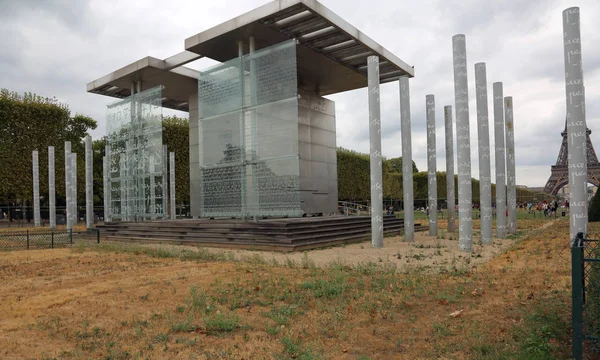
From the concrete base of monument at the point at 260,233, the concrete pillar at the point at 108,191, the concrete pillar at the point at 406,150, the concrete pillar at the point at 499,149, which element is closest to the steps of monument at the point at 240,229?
the concrete base of monument at the point at 260,233

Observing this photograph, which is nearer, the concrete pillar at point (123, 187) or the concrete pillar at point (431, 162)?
the concrete pillar at point (431, 162)

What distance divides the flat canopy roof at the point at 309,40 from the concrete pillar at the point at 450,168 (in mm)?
3299

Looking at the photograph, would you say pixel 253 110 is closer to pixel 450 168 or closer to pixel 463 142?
pixel 463 142

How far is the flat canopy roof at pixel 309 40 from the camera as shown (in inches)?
699

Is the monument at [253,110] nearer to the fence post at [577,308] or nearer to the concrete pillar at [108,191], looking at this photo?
the concrete pillar at [108,191]

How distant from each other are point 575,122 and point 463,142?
322 cm

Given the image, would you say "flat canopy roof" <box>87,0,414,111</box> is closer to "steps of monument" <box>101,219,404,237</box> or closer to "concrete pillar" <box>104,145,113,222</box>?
"concrete pillar" <box>104,145,113,222</box>

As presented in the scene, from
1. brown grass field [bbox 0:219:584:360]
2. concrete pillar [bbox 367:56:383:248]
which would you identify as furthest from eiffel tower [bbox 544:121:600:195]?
brown grass field [bbox 0:219:584:360]

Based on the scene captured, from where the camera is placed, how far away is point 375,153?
16.2 m

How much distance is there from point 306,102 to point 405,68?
222 inches

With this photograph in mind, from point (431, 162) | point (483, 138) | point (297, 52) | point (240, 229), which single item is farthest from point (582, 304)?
point (297, 52)

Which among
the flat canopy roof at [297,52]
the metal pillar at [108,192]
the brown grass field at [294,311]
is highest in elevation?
the flat canopy roof at [297,52]

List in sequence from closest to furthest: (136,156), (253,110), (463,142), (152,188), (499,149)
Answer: (463,142) < (253,110) < (499,149) < (152,188) < (136,156)

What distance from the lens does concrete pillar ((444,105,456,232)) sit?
22281 millimetres
